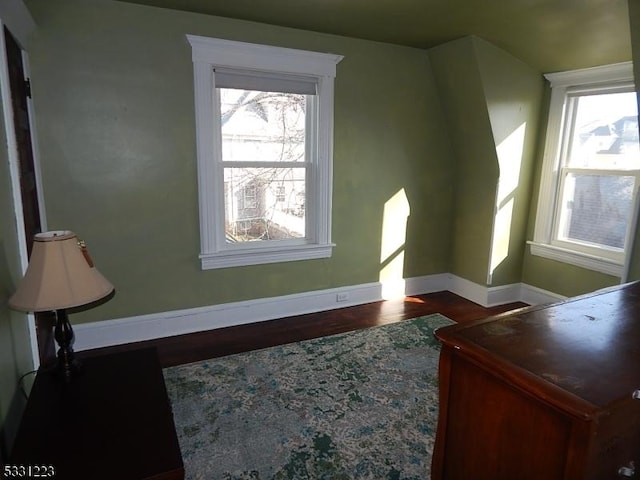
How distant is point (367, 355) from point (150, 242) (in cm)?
177

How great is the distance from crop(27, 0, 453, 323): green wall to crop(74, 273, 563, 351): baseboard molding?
72mm

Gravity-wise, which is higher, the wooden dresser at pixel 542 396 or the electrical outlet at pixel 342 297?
the wooden dresser at pixel 542 396

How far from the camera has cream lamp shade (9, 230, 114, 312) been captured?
1.44 meters

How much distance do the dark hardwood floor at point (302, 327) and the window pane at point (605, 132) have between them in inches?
58.2

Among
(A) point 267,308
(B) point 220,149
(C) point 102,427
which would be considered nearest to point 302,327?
(A) point 267,308

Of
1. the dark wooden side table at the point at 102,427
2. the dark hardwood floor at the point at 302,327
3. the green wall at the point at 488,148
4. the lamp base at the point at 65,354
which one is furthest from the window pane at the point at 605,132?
the lamp base at the point at 65,354

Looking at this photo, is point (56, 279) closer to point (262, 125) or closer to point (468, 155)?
point (262, 125)

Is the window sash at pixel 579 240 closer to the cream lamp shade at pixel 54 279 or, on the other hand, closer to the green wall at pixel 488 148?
the green wall at pixel 488 148

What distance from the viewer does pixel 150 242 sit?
3.01 meters

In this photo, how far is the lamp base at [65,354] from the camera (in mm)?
1596

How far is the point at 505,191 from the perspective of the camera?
3.73m

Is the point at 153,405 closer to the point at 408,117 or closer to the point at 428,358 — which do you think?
the point at 428,358

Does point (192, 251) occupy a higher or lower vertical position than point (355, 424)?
higher

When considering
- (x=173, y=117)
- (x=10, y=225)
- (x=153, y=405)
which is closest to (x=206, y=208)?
(x=173, y=117)
